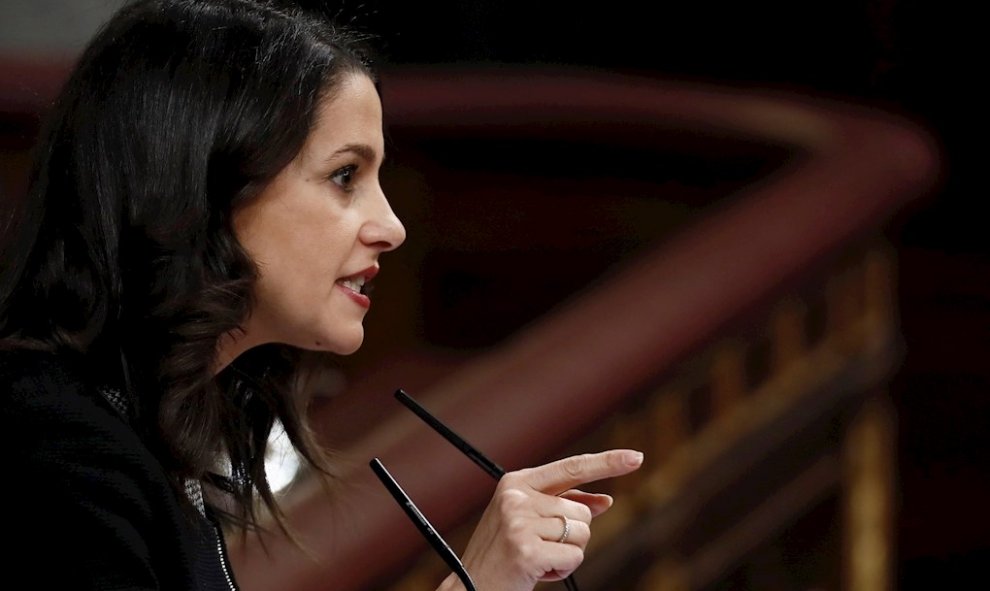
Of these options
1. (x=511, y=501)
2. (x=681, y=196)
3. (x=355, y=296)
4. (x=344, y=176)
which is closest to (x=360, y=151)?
(x=344, y=176)

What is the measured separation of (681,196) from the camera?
9.64 feet

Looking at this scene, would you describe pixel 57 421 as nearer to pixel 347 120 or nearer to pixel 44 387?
pixel 44 387

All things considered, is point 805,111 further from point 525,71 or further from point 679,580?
point 679,580


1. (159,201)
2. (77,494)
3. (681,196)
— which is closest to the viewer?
(77,494)

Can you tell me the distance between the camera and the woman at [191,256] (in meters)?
1.14

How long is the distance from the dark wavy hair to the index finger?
0.92 ft

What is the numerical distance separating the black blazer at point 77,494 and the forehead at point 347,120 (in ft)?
0.95

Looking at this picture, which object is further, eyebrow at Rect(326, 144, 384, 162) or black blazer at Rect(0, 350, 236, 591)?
eyebrow at Rect(326, 144, 384, 162)

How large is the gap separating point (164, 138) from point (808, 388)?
4.04ft

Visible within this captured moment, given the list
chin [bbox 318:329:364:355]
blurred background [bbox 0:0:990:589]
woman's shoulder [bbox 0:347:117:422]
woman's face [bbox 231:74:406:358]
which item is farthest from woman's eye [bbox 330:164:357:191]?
blurred background [bbox 0:0:990:589]

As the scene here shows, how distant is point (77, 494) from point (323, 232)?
0.33m

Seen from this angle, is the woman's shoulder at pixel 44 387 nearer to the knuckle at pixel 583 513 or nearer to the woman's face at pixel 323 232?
the woman's face at pixel 323 232

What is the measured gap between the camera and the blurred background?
278cm

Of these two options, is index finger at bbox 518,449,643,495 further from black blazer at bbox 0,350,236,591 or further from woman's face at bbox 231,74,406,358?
black blazer at bbox 0,350,236,591
